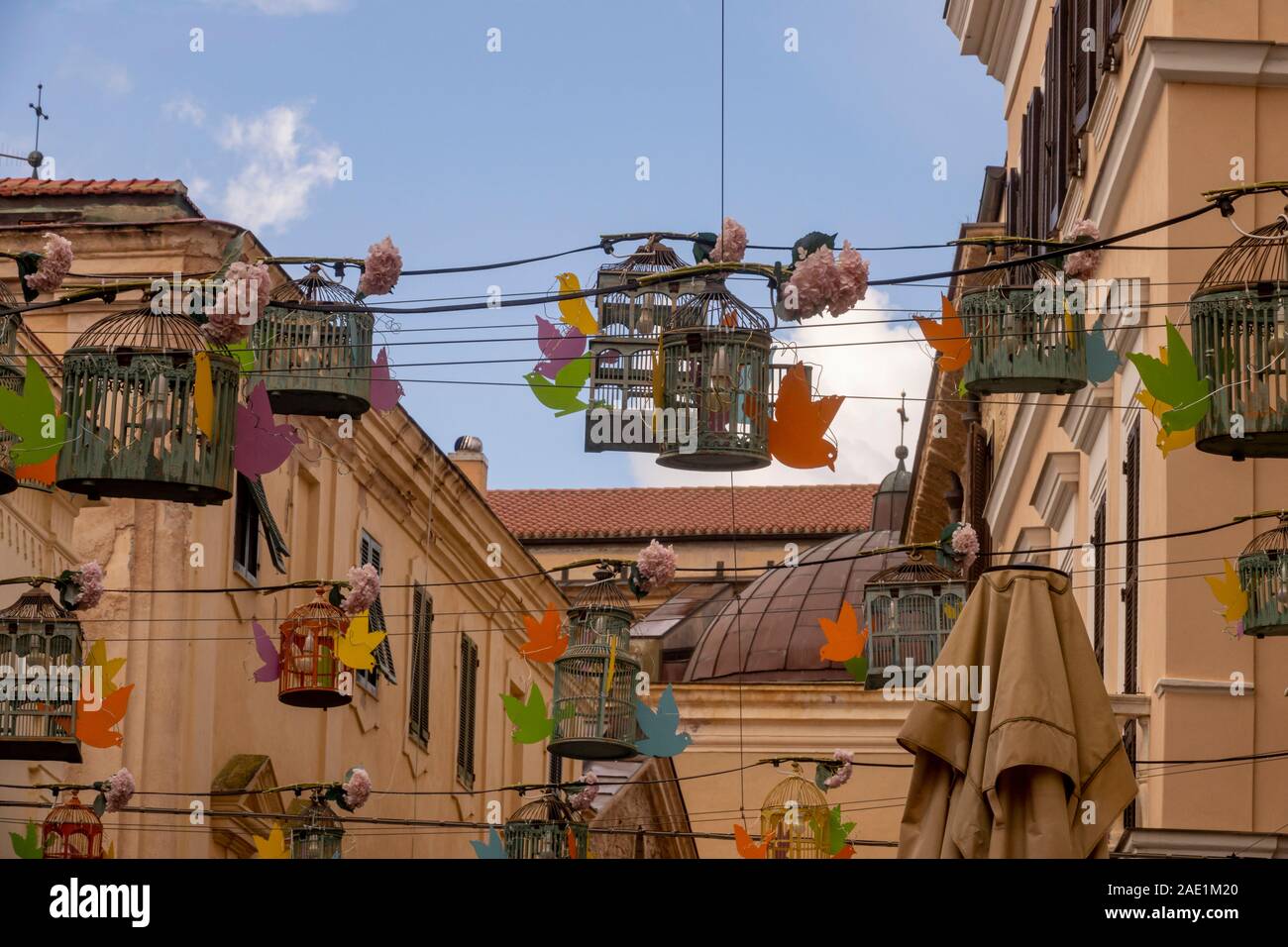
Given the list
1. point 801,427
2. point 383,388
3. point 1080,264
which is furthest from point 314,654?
point 1080,264

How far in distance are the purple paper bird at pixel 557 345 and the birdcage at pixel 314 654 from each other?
8300 mm

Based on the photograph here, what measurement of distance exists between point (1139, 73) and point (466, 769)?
1863 cm

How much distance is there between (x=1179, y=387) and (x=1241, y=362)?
1.21 feet

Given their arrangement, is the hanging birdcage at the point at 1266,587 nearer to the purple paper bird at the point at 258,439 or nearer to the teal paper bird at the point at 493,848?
the purple paper bird at the point at 258,439

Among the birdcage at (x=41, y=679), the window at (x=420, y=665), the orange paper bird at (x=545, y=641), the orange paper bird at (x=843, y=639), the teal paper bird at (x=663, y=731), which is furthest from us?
the window at (x=420, y=665)

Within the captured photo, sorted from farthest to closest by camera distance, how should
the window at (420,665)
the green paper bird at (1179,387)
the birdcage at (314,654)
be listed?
the window at (420,665) < the birdcage at (314,654) < the green paper bird at (1179,387)

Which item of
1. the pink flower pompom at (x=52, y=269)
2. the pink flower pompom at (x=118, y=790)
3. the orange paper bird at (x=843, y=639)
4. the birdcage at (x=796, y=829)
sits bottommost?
the pink flower pompom at (x=118, y=790)

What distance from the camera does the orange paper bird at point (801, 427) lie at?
1423cm

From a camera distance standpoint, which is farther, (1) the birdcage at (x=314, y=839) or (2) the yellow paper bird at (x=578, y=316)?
(1) the birdcage at (x=314, y=839)

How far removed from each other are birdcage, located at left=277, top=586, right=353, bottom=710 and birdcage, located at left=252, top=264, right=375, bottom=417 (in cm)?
472

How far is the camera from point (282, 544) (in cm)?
2612

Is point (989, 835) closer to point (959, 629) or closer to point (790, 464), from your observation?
point (959, 629)

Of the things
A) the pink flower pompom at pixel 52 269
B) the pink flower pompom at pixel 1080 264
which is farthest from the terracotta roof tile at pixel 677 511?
the pink flower pompom at pixel 52 269
